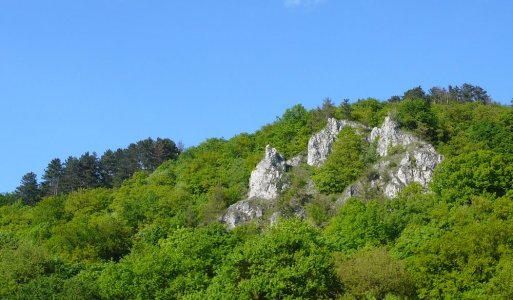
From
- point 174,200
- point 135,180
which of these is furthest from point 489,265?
point 135,180

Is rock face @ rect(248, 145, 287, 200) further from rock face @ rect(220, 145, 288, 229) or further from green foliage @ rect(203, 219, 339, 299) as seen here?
green foliage @ rect(203, 219, 339, 299)

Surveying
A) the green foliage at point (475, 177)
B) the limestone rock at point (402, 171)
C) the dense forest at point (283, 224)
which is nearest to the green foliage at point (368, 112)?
the dense forest at point (283, 224)

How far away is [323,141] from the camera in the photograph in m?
104

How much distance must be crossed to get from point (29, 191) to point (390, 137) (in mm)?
72838

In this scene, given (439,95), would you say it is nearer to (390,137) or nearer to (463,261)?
(390,137)

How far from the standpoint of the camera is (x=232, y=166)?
11525cm

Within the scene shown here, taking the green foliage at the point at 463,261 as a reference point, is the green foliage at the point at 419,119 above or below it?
above

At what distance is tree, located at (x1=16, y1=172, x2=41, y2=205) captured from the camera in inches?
5443

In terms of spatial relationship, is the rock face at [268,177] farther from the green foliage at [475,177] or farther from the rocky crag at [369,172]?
the green foliage at [475,177]

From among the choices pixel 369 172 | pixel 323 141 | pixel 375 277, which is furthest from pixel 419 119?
pixel 375 277

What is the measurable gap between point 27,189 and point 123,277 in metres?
89.2

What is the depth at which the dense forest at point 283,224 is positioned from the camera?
170 feet

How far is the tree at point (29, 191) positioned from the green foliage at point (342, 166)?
62.4 metres

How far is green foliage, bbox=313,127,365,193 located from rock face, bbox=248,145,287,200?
16.0 ft
